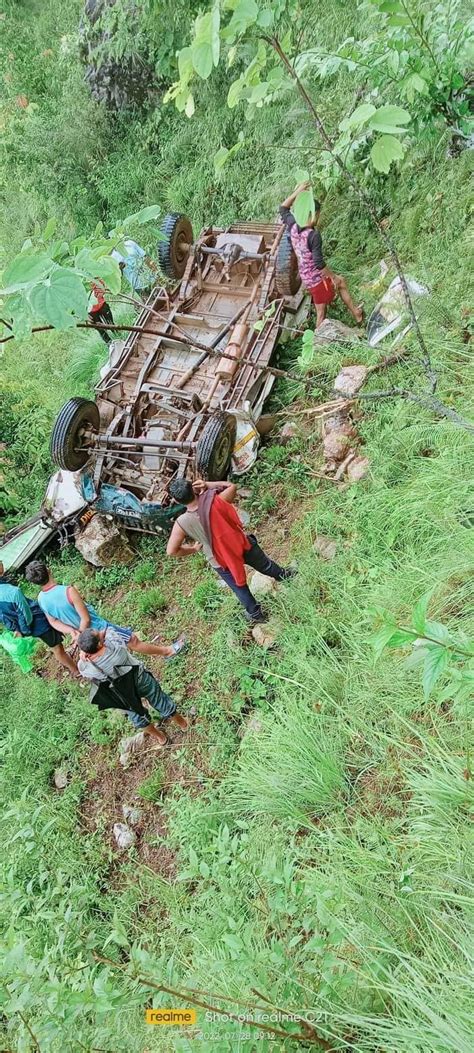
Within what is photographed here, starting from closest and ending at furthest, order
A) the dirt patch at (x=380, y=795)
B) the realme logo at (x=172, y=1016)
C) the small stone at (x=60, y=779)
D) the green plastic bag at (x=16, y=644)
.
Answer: the realme logo at (x=172, y=1016) < the dirt patch at (x=380, y=795) < the small stone at (x=60, y=779) < the green plastic bag at (x=16, y=644)

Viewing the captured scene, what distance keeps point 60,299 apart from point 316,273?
4.66m

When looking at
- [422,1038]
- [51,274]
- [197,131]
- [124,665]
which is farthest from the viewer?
[197,131]

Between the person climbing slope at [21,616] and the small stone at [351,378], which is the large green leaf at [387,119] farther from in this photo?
the person climbing slope at [21,616]

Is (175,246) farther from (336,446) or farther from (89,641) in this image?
(89,641)

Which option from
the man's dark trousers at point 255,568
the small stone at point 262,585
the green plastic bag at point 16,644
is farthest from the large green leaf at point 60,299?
the green plastic bag at point 16,644

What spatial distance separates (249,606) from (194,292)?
12.3 ft

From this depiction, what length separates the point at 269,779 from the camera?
3061mm

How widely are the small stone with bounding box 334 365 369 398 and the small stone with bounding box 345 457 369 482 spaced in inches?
26.6

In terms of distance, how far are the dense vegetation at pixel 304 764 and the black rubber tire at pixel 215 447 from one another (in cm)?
45

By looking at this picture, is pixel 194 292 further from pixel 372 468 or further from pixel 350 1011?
pixel 350 1011

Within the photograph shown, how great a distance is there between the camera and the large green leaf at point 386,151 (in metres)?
1.67

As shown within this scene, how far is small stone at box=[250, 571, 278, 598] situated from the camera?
14.5ft

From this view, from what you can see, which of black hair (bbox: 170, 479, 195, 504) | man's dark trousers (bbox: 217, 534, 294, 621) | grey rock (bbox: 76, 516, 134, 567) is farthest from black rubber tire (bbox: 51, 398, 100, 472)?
man's dark trousers (bbox: 217, 534, 294, 621)

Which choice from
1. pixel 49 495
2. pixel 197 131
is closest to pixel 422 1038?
pixel 49 495
